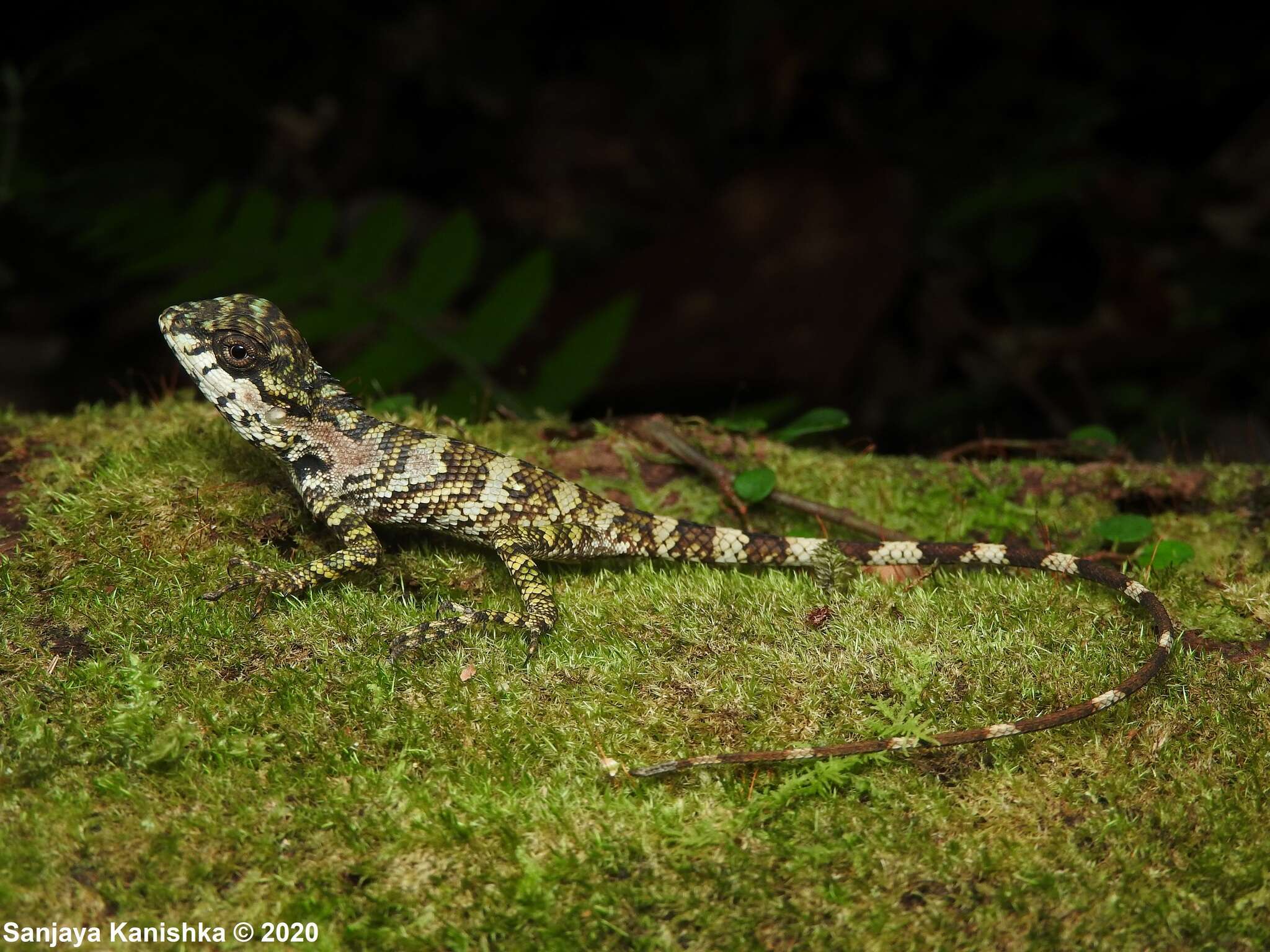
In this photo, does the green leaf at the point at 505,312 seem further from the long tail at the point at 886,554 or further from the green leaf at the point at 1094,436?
the green leaf at the point at 1094,436

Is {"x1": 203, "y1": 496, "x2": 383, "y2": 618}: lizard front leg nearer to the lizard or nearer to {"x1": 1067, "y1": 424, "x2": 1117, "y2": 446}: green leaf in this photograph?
the lizard

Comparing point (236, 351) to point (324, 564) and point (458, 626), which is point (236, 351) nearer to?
point (324, 564)

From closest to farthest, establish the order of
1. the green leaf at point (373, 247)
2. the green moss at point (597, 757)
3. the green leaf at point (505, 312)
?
the green moss at point (597, 757) → the green leaf at point (505, 312) → the green leaf at point (373, 247)

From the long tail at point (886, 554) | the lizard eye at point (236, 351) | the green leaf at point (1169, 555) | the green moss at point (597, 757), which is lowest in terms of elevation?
the green moss at point (597, 757)

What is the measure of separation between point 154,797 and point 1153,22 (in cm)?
997

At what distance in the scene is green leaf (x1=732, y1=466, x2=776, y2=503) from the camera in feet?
18.2

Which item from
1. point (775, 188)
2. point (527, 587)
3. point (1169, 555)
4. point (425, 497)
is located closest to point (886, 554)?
point (1169, 555)

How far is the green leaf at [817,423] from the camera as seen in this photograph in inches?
229

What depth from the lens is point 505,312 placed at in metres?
7.31

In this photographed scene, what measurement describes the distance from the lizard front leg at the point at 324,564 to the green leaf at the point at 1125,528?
3.61 meters

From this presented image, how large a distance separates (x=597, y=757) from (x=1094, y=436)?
12.9 ft

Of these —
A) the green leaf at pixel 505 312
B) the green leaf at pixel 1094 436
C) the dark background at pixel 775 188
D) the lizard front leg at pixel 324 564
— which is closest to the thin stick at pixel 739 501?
the green leaf at pixel 1094 436

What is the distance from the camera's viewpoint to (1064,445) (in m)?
6.36

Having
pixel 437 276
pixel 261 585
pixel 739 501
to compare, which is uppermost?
pixel 437 276
